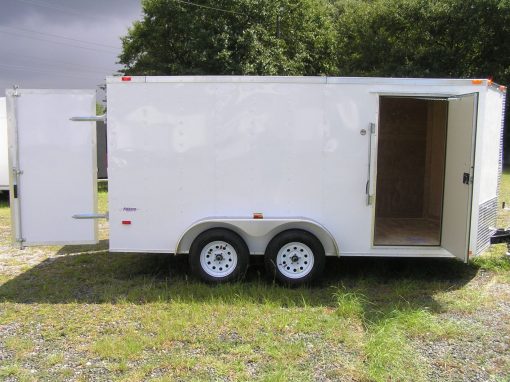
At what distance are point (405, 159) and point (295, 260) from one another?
3.63m

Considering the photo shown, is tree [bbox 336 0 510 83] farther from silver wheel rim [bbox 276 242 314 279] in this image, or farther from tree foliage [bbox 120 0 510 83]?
silver wheel rim [bbox 276 242 314 279]

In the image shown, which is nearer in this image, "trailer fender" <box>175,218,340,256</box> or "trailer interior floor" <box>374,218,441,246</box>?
"trailer fender" <box>175,218,340,256</box>

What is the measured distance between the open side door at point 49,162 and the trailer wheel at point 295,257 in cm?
217

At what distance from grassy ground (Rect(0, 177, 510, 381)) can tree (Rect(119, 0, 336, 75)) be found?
16.3 meters

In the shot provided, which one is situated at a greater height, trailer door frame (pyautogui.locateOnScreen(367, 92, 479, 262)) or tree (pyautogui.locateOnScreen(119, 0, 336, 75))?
tree (pyautogui.locateOnScreen(119, 0, 336, 75))

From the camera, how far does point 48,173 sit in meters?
5.71

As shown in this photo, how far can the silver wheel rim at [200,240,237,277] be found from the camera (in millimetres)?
5633

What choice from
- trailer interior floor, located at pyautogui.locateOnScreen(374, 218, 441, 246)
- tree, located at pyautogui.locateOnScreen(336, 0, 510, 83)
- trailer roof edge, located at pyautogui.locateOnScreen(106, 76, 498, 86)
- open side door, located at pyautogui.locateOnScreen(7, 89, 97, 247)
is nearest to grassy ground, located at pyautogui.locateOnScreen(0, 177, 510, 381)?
trailer interior floor, located at pyautogui.locateOnScreen(374, 218, 441, 246)

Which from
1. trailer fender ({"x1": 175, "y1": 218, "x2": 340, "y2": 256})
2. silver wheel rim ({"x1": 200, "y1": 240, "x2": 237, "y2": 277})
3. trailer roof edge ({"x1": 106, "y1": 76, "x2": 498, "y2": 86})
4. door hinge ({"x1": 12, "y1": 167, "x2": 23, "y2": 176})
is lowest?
silver wheel rim ({"x1": 200, "y1": 240, "x2": 237, "y2": 277})

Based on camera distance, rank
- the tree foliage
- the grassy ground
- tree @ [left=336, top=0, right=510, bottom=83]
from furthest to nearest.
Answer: tree @ [left=336, top=0, right=510, bottom=83]
the tree foliage
the grassy ground

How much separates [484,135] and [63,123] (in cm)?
484

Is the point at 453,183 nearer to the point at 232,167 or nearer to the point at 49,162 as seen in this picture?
the point at 232,167

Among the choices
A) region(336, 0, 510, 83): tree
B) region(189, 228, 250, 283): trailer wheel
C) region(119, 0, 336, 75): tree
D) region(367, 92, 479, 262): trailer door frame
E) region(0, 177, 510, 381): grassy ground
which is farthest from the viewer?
region(336, 0, 510, 83): tree

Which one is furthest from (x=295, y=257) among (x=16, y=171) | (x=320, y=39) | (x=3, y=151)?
(x=320, y=39)
